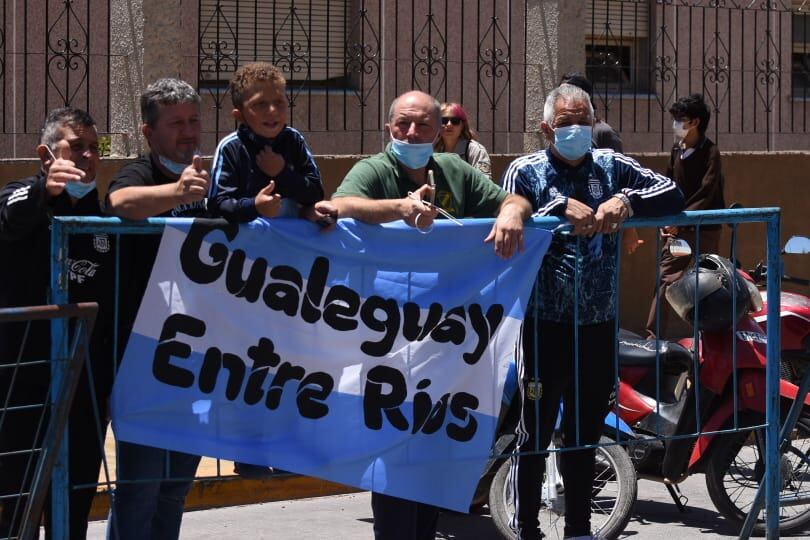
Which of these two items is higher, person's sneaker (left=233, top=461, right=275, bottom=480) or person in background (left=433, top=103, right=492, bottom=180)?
person in background (left=433, top=103, right=492, bottom=180)

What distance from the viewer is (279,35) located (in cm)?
1348

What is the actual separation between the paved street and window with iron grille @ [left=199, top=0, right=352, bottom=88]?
6058 millimetres

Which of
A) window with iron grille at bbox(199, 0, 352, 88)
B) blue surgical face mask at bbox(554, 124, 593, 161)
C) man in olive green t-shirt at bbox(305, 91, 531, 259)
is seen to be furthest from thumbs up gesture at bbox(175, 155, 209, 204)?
window with iron grille at bbox(199, 0, 352, 88)

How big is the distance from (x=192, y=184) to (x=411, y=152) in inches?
40.9

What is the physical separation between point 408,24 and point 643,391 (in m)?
8.85

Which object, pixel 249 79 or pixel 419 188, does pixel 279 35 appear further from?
pixel 249 79

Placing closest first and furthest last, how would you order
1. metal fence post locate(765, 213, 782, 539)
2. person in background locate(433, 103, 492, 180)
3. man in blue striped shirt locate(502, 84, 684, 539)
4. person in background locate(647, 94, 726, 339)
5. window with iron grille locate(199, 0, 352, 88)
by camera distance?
man in blue striped shirt locate(502, 84, 684, 539) < metal fence post locate(765, 213, 782, 539) < person in background locate(433, 103, 492, 180) < person in background locate(647, 94, 726, 339) < window with iron grille locate(199, 0, 352, 88)

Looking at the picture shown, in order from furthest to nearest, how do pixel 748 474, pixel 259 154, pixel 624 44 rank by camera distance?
pixel 624 44, pixel 748 474, pixel 259 154

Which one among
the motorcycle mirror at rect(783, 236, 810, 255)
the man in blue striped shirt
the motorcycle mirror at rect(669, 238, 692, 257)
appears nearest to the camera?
the man in blue striped shirt

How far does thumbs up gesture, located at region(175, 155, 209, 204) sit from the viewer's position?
14.1ft

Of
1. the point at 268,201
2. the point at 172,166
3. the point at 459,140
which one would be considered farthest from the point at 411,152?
the point at 459,140

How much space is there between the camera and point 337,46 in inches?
552

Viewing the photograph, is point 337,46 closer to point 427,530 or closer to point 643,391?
point 643,391

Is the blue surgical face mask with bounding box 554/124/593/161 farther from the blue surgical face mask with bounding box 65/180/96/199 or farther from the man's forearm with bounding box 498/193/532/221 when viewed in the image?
the blue surgical face mask with bounding box 65/180/96/199
